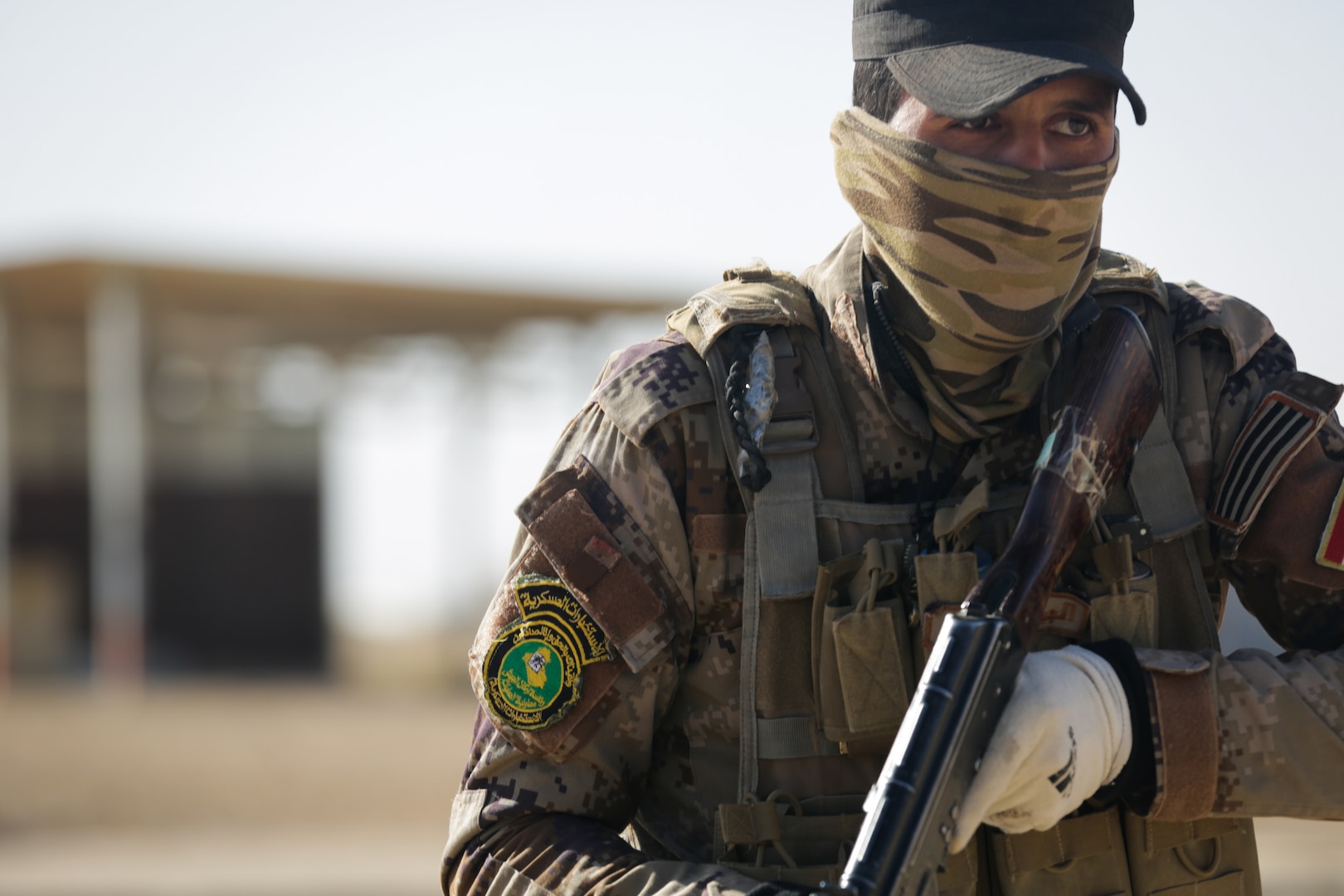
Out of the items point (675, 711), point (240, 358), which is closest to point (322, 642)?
point (240, 358)

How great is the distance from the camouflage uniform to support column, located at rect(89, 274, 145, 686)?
17.0 m

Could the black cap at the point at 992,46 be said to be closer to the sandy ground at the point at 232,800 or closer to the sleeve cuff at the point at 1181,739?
the sleeve cuff at the point at 1181,739

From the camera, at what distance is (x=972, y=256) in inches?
90.7

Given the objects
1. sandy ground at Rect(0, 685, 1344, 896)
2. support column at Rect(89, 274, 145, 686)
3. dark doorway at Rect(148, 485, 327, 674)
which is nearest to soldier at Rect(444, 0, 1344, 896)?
sandy ground at Rect(0, 685, 1344, 896)

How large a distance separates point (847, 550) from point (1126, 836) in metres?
0.60

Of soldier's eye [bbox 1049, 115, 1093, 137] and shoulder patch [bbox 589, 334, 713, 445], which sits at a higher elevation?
soldier's eye [bbox 1049, 115, 1093, 137]

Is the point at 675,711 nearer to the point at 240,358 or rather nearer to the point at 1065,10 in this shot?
the point at 1065,10

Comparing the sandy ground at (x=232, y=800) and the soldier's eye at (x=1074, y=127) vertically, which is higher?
the soldier's eye at (x=1074, y=127)

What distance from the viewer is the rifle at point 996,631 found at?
6.10 ft

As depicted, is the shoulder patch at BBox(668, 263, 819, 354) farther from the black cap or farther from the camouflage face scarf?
the black cap

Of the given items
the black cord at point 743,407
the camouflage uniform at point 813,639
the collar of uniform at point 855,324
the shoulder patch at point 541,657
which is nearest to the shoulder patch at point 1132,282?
the camouflage uniform at point 813,639

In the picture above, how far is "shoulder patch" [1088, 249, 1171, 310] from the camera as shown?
2.48 metres

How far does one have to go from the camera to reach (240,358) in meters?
22.6

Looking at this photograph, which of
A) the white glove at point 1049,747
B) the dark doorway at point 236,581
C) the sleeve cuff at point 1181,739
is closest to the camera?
the white glove at point 1049,747
